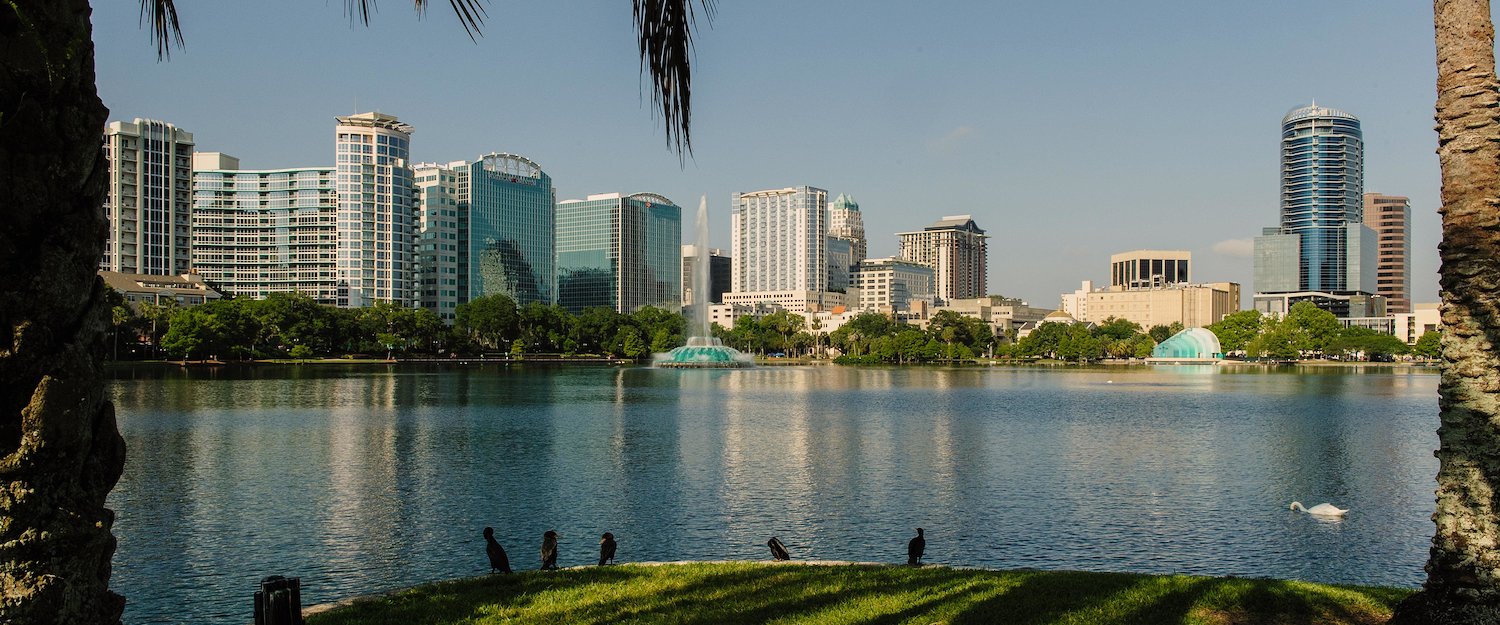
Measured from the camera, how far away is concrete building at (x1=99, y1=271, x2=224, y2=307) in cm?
15038

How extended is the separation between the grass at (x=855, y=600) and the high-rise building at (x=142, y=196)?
Result: 212358 mm

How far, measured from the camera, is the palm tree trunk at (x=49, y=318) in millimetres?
3938

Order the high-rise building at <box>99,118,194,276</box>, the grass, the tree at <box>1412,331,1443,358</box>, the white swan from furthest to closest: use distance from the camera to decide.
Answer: the high-rise building at <box>99,118,194,276</box>, the tree at <box>1412,331,1443,358</box>, the white swan, the grass

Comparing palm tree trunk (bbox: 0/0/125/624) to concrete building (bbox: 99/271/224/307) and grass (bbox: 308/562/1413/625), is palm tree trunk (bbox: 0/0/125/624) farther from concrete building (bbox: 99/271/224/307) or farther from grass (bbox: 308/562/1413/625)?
concrete building (bbox: 99/271/224/307)

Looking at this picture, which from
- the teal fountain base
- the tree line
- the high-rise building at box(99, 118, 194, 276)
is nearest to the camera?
the tree line

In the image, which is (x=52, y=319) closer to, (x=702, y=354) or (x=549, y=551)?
(x=549, y=551)

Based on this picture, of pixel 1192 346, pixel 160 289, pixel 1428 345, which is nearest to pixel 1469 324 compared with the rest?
pixel 160 289

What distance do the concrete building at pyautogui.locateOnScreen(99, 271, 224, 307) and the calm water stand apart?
354 ft

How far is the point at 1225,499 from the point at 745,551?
50.1ft

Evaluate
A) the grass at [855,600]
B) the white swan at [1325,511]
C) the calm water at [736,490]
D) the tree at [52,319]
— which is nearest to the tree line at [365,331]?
the calm water at [736,490]

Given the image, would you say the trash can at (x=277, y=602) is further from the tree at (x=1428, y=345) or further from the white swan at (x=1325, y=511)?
the tree at (x=1428, y=345)

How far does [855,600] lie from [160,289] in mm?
171742

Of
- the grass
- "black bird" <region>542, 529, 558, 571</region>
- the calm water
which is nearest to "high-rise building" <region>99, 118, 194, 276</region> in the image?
the calm water

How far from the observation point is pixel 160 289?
156m
